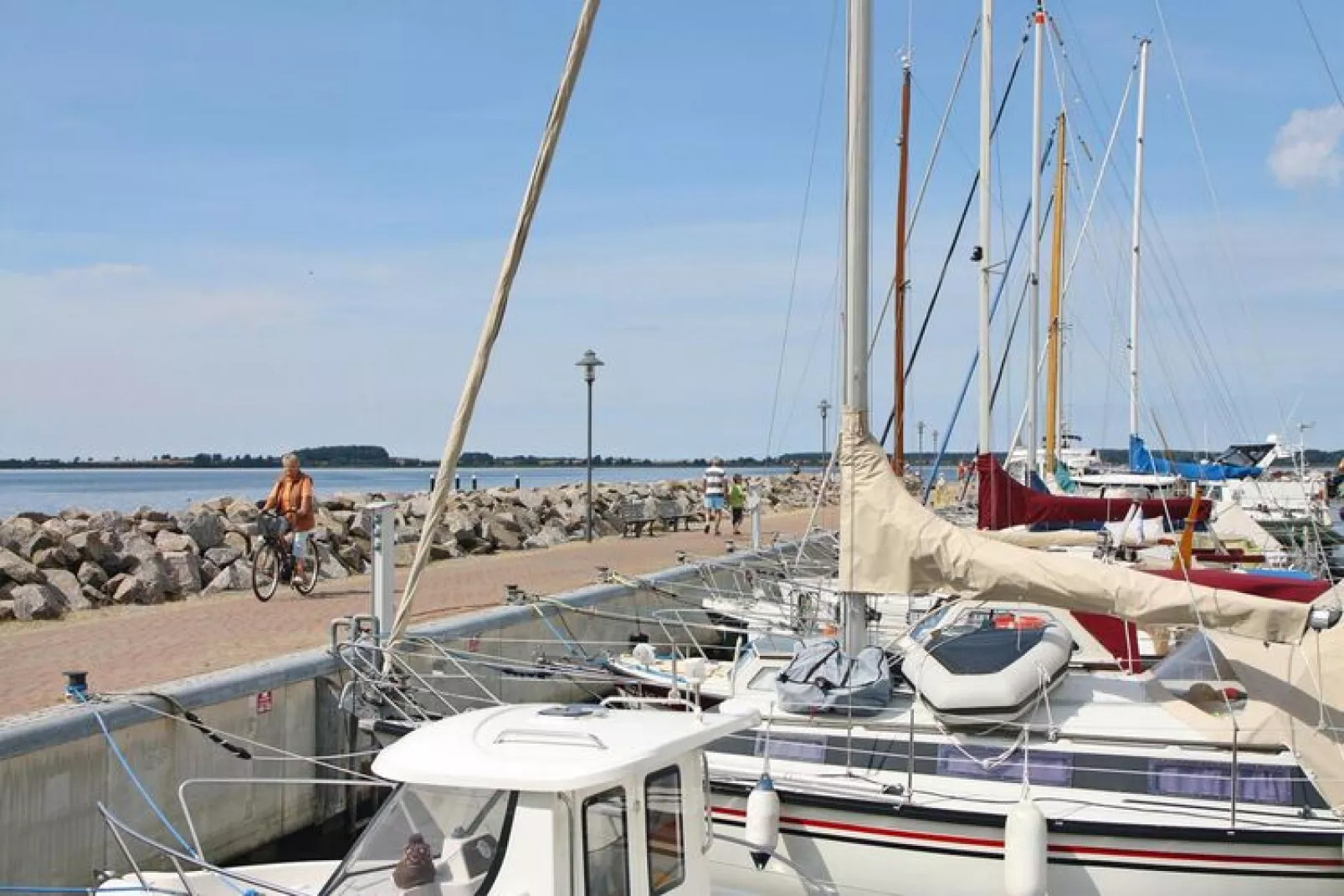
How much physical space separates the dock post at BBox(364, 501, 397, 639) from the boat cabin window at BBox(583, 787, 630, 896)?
18.1 feet

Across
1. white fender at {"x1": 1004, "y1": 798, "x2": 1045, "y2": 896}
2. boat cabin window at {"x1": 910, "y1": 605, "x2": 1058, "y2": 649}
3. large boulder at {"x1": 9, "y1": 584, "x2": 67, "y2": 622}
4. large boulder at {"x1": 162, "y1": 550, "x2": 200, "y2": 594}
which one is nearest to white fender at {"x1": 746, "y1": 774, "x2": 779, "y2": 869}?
white fender at {"x1": 1004, "y1": 798, "x2": 1045, "y2": 896}

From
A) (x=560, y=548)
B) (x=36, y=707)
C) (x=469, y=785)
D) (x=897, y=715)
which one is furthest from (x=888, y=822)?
(x=560, y=548)

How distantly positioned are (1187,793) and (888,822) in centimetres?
191

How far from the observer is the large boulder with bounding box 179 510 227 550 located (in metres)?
20.9

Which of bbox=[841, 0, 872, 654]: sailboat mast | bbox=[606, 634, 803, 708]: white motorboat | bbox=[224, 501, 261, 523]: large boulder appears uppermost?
bbox=[841, 0, 872, 654]: sailboat mast

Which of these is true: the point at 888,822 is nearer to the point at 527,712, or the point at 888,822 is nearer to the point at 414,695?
the point at 527,712

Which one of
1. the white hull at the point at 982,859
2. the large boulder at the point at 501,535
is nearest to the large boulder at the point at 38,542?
the large boulder at the point at 501,535

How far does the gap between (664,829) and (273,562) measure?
1210 centimetres

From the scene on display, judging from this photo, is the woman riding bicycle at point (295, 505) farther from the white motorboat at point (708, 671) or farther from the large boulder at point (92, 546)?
the white motorboat at point (708, 671)

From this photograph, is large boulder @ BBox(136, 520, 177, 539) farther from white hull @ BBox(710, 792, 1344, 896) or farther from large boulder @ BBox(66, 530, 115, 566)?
white hull @ BBox(710, 792, 1344, 896)

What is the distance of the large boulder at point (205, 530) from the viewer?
2094 cm

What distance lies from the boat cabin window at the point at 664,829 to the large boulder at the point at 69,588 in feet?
40.7

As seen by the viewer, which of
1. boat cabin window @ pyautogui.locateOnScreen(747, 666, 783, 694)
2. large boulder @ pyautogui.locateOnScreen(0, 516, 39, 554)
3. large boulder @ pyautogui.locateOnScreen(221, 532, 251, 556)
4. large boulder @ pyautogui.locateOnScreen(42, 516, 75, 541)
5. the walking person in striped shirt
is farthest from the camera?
the walking person in striped shirt

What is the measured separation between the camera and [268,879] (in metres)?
6.75
